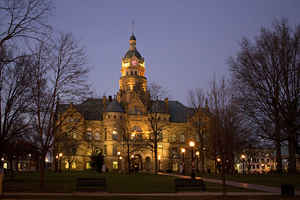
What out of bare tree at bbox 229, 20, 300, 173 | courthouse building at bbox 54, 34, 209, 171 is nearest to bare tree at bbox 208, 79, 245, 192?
bare tree at bbox 229, 20, 300, 173

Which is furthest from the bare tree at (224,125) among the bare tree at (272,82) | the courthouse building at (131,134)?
the courthouse building at (131,134)

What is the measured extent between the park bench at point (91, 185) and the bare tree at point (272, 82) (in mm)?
19803

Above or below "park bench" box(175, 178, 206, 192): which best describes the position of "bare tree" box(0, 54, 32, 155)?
above

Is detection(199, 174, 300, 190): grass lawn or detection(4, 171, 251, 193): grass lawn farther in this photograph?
detection(199, 174, 300, 190): grass lawn

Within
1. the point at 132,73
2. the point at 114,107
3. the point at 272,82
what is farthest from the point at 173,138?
the point at 272,82

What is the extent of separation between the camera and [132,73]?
102 meters

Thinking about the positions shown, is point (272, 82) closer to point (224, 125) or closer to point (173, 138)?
point (224, 125)

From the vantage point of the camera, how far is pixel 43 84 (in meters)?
28.6

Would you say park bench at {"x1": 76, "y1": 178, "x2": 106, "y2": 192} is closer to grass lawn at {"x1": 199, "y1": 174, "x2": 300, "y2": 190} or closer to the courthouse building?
grass lawn at {"x1": 199, "y1": 174, "x2": 300, "y2": 190}

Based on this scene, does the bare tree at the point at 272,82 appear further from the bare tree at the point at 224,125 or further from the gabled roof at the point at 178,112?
the gabled roof at the point at 178,112

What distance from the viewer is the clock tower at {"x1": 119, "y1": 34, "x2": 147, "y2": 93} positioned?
99.9 m

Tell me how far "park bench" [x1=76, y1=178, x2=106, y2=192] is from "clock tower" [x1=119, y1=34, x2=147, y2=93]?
72.1 m

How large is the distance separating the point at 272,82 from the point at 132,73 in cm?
6676

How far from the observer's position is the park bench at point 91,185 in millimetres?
24081
